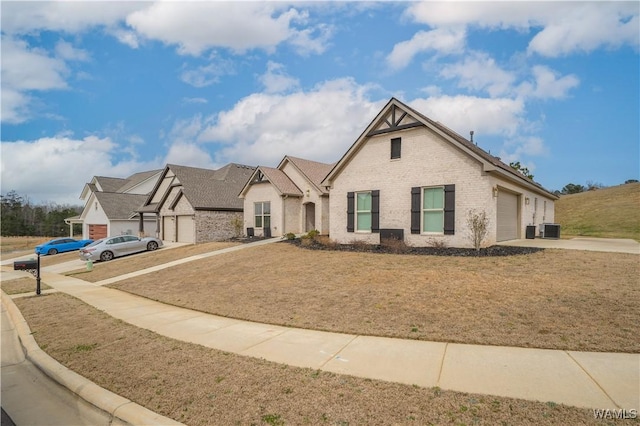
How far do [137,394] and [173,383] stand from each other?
0.43m

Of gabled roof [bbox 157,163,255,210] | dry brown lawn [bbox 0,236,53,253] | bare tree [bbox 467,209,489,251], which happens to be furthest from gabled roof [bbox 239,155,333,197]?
dry brown lawn [bbox 0,236,53,253]

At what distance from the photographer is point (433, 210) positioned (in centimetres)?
1522

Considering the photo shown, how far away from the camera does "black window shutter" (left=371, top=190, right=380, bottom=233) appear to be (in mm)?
16797

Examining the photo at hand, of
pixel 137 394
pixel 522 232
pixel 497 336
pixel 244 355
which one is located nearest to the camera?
pixel 137 394

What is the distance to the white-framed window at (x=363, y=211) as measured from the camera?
17.3 meters

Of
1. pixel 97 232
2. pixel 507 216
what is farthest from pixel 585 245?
pixel 97 232

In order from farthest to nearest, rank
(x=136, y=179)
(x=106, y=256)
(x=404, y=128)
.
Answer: (x=136, y=179), (x=106, y=256), (x=404, y=128)

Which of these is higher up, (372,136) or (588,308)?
(372,136)

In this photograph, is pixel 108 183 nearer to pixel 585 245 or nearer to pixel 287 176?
pixel 287 176

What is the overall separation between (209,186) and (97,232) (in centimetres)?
1640

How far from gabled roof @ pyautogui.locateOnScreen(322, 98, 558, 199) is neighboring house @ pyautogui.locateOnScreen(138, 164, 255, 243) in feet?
42.3

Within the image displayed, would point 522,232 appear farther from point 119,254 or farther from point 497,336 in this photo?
point 119,254

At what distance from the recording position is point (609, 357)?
509 cm

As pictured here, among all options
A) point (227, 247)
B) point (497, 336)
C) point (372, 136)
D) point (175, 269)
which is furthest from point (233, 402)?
point (227, 247)
